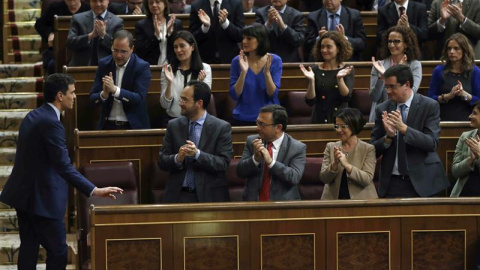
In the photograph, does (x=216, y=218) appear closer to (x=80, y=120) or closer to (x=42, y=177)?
(x=42, y=177)

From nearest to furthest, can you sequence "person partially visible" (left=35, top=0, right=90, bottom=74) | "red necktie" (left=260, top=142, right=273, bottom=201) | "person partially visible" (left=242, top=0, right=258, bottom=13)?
"red necktie" (left=260, top=142, right=273, bottom=201) < "person partially visible" (left=35, top=0, right=90, bottom=74) < "person partially visible" (left=242, top=0, right=258, bottom=13)

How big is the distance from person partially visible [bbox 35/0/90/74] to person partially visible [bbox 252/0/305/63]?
1027 mm

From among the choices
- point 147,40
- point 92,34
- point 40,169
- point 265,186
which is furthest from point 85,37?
point 265,186

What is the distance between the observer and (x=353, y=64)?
16.9 ft

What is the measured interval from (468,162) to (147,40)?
1.85 metres

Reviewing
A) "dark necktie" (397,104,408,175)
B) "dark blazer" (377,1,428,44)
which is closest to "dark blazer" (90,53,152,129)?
"dark necktie" (397,104,408,175)

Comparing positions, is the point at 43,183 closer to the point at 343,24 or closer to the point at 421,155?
the point at 421,155

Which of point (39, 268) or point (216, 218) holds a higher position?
point (216, 218)

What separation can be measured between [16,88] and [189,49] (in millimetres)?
1520

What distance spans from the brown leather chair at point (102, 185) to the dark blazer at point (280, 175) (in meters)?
0.54

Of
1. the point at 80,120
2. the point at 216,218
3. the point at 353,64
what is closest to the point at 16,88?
the point at 80,120

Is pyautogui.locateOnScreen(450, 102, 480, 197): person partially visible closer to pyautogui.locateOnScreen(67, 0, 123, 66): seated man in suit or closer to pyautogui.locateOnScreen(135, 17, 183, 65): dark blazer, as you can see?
pyautogui.locateOnScreen(135, 17, 183, 65): dark blazer

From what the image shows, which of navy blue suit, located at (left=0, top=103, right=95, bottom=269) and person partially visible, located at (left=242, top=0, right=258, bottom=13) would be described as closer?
navy blue suit, located at (left=0, top=103, right=95, bottom=269)

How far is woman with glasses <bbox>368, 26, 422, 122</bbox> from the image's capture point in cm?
474
